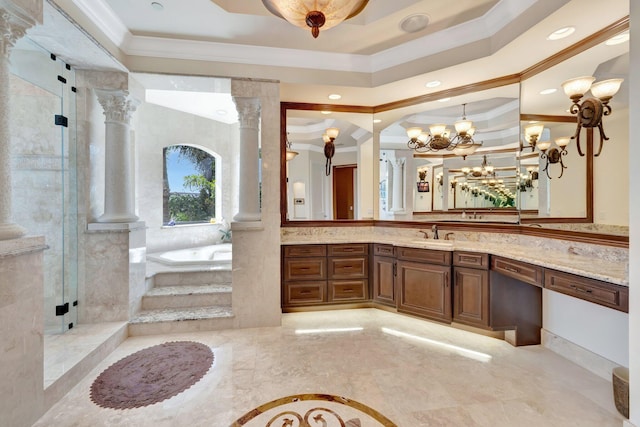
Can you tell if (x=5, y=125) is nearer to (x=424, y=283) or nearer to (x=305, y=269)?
(x=305, y=269)

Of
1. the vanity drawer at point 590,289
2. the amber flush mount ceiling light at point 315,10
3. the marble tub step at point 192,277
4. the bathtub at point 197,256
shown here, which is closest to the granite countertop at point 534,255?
the vanity drawer at point 590,289

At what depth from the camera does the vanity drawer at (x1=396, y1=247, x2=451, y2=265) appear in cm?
306

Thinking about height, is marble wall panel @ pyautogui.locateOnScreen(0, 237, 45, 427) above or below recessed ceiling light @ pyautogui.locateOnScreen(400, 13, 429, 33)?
below

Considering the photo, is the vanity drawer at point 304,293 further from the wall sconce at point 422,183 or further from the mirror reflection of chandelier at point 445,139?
the mirror reflection of chandelier at point 445,139

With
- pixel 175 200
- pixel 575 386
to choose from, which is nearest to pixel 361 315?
pixel 575 386

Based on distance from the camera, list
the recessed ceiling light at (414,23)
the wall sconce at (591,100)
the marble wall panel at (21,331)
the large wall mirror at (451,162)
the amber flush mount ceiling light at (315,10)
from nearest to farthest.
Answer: the marble wall panel at (21,331), the amber flush mount ceiling light at (315,10), the wall sconce at (591,100), the recessed ceiling light at (414,23), the large wall mirror at (451,162)

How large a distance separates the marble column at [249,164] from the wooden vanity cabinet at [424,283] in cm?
179

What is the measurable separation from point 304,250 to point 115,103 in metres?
2.59

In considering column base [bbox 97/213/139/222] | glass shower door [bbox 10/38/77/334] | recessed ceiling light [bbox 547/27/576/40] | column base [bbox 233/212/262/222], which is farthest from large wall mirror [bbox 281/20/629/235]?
glass shower door [bbox 10/38/77/334]

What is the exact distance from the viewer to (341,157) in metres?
4.09

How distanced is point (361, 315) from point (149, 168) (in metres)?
4.49

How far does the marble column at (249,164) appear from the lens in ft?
11.0

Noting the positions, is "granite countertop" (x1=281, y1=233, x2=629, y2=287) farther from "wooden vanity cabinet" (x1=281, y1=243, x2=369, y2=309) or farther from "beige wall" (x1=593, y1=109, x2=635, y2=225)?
"beige wall" (x1=593, y1=109, x2=635, y2=225)

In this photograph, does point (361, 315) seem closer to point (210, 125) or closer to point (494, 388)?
point (494, 388)
